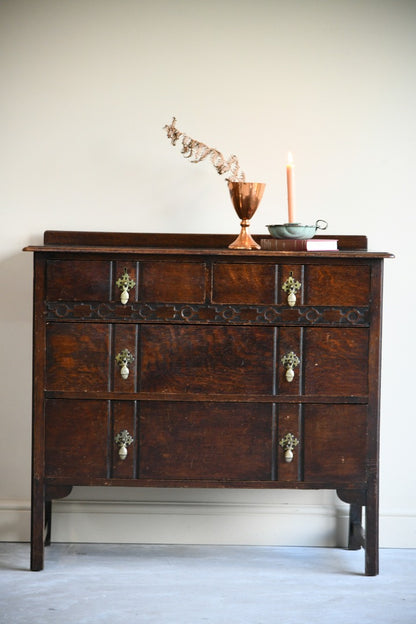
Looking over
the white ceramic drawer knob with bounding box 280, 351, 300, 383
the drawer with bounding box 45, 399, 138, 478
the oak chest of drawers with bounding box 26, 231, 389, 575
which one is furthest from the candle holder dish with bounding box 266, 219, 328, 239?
the drawer with bounding box 45, 399, 138, 478

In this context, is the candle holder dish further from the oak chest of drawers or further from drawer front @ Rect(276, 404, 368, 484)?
drawer front @ Rect(276, 404, 368, 484)

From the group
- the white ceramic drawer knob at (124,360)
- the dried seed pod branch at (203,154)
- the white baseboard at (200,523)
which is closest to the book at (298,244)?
the dried seed pod branch at (203,154)

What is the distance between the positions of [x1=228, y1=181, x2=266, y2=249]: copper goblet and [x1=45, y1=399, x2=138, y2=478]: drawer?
66cm

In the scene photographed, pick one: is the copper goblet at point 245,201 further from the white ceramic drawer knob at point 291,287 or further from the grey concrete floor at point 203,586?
the grey concrete floor at point 203,586

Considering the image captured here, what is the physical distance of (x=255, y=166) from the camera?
309cm

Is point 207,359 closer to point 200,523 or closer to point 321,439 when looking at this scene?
point 321,439

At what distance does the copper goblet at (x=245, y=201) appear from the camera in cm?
278

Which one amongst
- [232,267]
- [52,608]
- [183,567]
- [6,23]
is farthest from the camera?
[6,23]

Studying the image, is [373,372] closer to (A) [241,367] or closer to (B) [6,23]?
(A) [241,367]

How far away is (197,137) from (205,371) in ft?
3.06

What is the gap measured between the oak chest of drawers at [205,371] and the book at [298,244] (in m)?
0.07

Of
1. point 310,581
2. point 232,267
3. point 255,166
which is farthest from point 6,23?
point 310,581

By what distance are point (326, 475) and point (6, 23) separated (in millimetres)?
2000

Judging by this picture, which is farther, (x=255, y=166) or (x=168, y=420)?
(x=255, y=166)
